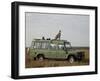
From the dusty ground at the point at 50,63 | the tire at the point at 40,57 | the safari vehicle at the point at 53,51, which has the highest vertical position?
the safari vehicle at the point at 53,51

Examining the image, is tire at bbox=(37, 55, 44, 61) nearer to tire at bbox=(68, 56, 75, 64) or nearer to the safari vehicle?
the safari vehicle

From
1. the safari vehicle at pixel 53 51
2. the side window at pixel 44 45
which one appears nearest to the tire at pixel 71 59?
the safari vehicle at pixel 53 51

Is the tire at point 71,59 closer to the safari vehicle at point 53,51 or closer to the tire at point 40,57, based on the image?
the safari vehicle at point 53,51

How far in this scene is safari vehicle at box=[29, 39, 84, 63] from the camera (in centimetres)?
115

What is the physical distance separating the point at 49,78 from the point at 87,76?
0.58 feet

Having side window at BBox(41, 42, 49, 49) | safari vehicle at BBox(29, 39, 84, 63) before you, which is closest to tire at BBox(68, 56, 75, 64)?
safari vehicle at BBox(29, 39, 84, 63)

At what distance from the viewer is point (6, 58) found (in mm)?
1133

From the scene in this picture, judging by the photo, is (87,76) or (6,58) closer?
(6,58)

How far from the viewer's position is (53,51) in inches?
46.3

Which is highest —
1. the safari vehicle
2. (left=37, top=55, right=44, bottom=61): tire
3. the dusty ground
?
the safari vehicle

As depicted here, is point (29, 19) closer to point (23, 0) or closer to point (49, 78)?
point (23, 0)

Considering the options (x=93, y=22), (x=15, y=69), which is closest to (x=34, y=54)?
(x=15, y=69)

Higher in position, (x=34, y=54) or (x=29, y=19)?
(x=29, y=19)

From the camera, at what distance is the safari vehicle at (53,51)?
3.76ft
